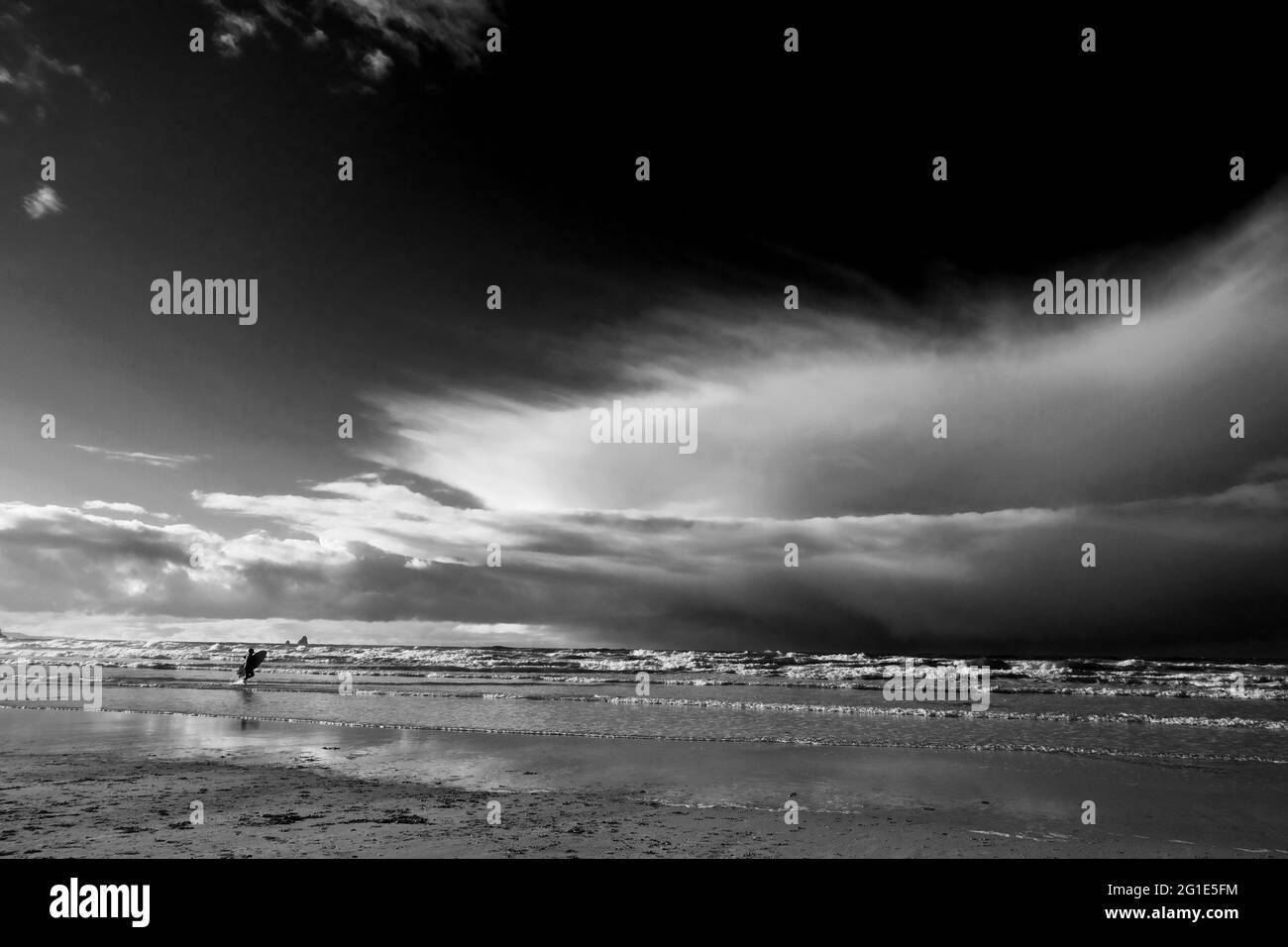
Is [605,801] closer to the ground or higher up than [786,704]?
higher up

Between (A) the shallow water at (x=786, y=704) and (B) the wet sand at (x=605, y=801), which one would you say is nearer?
(B) the wet sand at (x=605, y=801)

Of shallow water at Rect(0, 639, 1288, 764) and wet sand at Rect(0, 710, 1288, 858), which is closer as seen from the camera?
wet sand at Rect(0, 710, 1288, 858)

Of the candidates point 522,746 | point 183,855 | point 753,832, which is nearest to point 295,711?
point 522,746

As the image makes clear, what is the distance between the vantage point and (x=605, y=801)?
14.1 meters

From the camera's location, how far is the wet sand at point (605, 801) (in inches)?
432

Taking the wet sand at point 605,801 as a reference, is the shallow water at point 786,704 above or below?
below

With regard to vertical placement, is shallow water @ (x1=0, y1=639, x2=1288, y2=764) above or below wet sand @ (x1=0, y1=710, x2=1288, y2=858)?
below

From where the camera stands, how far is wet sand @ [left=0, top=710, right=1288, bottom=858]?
1096cm

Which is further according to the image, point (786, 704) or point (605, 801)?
point (786, 704)
